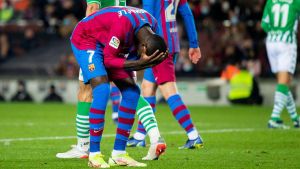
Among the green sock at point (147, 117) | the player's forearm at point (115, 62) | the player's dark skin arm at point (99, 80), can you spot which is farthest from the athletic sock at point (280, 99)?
the player's forearm at point (115, 62)

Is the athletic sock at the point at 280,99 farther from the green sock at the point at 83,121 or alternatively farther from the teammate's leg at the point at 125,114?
the teammate's leg at the point at 125,114

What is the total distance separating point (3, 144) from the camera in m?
11.5

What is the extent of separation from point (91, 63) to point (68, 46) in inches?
808

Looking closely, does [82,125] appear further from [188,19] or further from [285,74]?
[285,74]

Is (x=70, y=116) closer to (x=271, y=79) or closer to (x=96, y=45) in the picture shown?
(x=271, y=79)

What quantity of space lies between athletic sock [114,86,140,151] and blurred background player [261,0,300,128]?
240 inches

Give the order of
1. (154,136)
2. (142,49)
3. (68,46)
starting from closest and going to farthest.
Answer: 1. (142,49)
2. (154,136)
3. (68,46)

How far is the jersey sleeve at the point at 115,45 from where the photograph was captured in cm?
861

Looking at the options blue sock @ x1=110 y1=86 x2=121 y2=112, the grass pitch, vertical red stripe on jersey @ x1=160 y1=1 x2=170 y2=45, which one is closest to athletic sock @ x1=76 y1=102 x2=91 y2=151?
the grass pitch

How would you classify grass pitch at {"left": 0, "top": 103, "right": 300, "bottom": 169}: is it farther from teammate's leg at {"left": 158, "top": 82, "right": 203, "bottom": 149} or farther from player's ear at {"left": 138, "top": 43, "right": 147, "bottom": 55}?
player's ear at {"left": 138, "top": 43, "right": 147, "bottom": 55}

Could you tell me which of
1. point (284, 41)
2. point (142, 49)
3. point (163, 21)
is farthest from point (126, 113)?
point (284, 41)

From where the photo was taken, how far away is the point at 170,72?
11.0 meters

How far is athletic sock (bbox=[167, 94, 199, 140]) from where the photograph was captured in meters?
11.0

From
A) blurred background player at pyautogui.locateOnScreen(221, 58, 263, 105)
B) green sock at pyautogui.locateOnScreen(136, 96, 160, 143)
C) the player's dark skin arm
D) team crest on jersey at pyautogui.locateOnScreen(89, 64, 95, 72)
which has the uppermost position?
team crest on jersey at pyautogui.locateOnScreen(89, 64, 95, 72)
